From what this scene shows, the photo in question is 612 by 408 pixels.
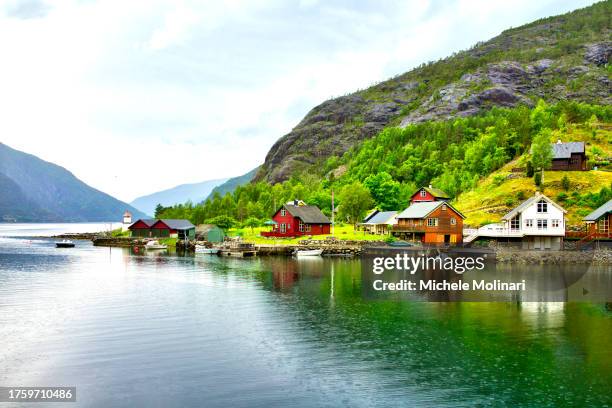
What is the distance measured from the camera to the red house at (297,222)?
14288 centimetres

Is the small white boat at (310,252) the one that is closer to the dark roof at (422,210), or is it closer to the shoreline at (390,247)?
the shoreline at (390,247)

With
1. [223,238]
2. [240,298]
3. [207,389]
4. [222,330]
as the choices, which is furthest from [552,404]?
[223,238]

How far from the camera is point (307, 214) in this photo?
145375 millimetres

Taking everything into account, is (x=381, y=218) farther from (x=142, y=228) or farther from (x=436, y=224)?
(x=142, y=228)

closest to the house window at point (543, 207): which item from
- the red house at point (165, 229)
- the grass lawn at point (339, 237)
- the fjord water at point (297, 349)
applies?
the grass lawn at point (339, 237)

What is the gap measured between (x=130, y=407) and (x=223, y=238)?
132168 millimetres

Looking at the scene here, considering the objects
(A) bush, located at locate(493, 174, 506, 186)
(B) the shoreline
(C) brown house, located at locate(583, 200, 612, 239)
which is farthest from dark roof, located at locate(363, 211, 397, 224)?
(C) brown house, located at locate(583, 200, 612, 239)

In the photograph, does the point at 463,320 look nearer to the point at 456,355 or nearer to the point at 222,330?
the point at 456,355

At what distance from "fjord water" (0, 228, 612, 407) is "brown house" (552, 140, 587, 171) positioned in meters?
98.1

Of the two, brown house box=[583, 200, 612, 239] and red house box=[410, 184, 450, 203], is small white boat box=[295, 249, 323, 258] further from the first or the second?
brown house box=[583, 200, 612, 239]
